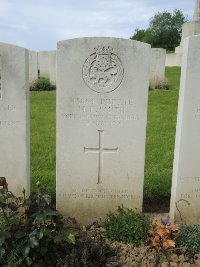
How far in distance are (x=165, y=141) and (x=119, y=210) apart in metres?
3.40

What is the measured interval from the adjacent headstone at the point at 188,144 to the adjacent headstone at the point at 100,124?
0.41 m

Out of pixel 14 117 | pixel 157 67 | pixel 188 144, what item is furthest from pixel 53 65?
pixel 188 144

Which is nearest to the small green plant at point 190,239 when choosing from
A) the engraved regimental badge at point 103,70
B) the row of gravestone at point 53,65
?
the engraved regimental badge at point 103,70

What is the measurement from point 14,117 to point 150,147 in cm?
351

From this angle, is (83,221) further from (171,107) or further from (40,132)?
(171,107)

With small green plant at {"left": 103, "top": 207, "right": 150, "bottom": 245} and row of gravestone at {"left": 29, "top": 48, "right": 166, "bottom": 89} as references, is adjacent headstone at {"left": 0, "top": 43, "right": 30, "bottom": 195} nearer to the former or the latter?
small green plant at {"left": 103, "top": 207, "right": 150, "bottom": 245}

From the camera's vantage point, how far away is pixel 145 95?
406cm

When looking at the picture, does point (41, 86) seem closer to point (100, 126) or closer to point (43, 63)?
point (43, 63)

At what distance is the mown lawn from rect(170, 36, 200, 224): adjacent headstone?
63 centimetres

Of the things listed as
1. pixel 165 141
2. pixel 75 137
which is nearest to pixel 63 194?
pixel 75 137

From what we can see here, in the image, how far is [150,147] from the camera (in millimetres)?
6891

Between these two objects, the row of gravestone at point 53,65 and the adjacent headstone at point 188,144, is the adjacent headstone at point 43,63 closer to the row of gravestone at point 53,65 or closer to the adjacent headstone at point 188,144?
the row of gravestone at point 53,65

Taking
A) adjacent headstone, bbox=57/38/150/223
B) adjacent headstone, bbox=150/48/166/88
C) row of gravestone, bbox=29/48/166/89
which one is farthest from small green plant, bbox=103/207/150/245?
adjacent headstone, bbox=150/48/166/88

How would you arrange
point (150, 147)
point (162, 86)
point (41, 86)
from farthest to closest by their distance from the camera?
point (41, 86) < point (162, 86) < point (150, 147)
